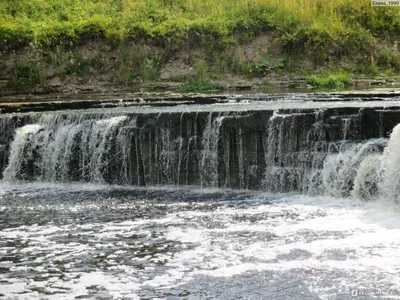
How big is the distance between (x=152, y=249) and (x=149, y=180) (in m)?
5.48

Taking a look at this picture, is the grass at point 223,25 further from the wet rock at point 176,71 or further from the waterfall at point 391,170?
the waterfall at point 391,170

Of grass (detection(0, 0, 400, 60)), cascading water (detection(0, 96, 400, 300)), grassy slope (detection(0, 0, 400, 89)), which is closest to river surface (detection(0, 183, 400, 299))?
cascading water (detection(0, 96, 400, 300))

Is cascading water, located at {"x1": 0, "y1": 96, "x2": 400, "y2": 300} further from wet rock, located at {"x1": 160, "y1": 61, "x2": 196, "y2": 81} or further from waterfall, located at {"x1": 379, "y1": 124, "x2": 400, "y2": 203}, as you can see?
wet rock, located at {"x1": 160, "y1": 61, "x2": 196, "y2": 81}

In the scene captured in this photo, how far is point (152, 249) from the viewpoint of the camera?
866cm

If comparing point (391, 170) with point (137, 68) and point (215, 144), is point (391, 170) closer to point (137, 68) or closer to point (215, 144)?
point (215, 144)

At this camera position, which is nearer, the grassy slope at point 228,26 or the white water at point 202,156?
the white water at point 202,156

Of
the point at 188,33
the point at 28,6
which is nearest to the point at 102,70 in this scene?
the point at 188,33

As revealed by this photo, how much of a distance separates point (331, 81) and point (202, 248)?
12.8 metres

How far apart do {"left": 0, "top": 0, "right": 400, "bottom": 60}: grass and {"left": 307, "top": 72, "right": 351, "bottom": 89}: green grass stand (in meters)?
1.73

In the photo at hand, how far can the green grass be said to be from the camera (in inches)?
792

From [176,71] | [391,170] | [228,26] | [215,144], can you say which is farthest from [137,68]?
[391,170]

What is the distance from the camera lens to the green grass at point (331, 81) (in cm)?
2012

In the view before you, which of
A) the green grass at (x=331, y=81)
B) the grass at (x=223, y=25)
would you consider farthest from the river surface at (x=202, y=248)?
the grass at (x=223, y=25)

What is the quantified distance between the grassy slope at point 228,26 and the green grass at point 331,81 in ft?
5.40
